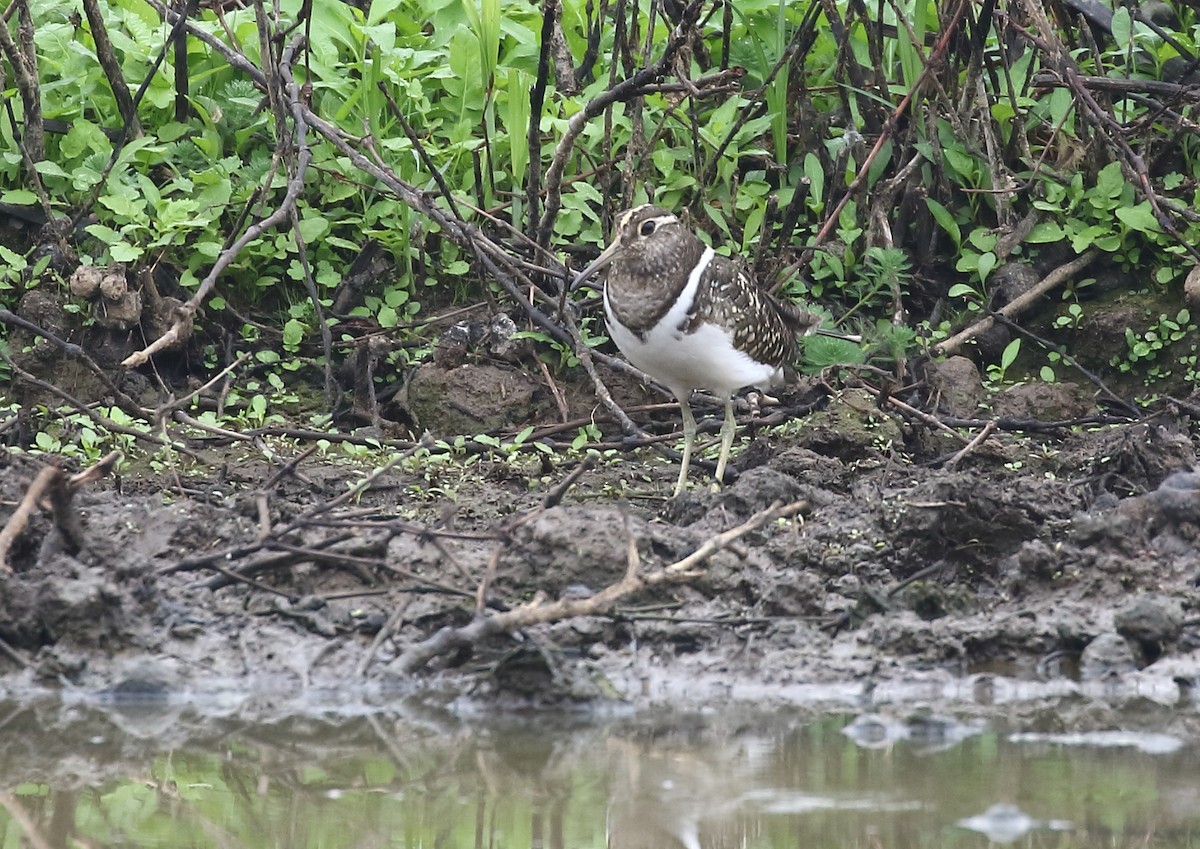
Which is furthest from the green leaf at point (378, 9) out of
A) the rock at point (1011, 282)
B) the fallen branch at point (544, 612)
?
the fallen branch at point (544, 612)

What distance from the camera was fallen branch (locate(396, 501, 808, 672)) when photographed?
3852mm

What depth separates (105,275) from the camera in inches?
240

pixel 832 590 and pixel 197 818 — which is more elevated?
pixel 832 590

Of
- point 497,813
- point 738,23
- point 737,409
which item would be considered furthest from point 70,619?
point 738,23

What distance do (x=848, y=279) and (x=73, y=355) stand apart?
3078mm

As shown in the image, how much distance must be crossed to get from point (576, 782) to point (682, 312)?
2.33 metres

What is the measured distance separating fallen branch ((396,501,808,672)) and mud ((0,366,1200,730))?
1.8 inches

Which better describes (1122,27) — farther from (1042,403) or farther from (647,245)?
(647,245)

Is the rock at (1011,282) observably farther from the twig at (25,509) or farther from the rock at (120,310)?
the twig at (25,509)

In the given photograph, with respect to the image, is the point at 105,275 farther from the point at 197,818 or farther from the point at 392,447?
the point at 197,818

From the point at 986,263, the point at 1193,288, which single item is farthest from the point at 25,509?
the point at 1193,288

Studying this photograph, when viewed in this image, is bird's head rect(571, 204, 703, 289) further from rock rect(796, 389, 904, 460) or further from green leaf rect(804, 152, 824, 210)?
green leaf rect(804, 152, 824, 210)

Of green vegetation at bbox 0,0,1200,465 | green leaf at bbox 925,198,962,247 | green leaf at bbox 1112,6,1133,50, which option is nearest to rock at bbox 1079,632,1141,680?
green vegetation at bbox 0,0,1200,465

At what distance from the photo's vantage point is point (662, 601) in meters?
4.38
